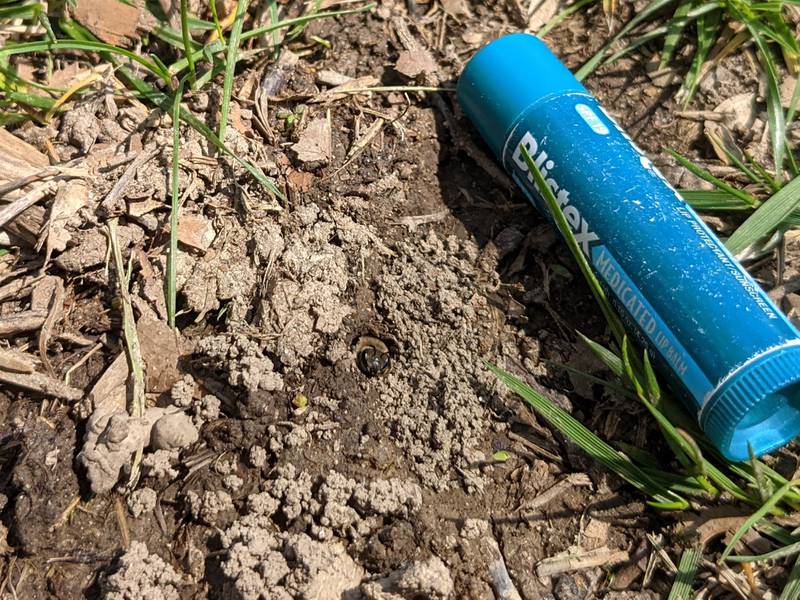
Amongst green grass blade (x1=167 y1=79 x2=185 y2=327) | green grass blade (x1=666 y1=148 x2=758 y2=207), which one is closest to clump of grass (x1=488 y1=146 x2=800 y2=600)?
green grass blade (x1=666 y1=148 x2=758 y2=207)

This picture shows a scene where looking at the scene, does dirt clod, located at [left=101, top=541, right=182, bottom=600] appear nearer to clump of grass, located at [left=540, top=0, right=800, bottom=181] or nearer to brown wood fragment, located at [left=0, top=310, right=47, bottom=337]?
brown wood fragment, located at [left=0, top=310, right=47, bottom=337]

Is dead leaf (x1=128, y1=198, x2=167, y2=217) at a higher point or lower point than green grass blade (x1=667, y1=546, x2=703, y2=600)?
lower

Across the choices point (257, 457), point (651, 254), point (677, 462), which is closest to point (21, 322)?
point (257, 457)

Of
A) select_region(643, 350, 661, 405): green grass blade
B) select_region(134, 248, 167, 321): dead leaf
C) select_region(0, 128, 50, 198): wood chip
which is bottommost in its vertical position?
select_region(134, 248, 167, 321): dead leaf

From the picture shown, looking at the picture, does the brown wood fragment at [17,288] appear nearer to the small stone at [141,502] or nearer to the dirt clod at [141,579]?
the small stone at [141,502]

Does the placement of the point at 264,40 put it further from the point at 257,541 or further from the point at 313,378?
the point at 257,541

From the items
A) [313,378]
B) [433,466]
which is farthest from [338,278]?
[433,466]

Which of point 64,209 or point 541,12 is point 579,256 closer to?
point 541,12
